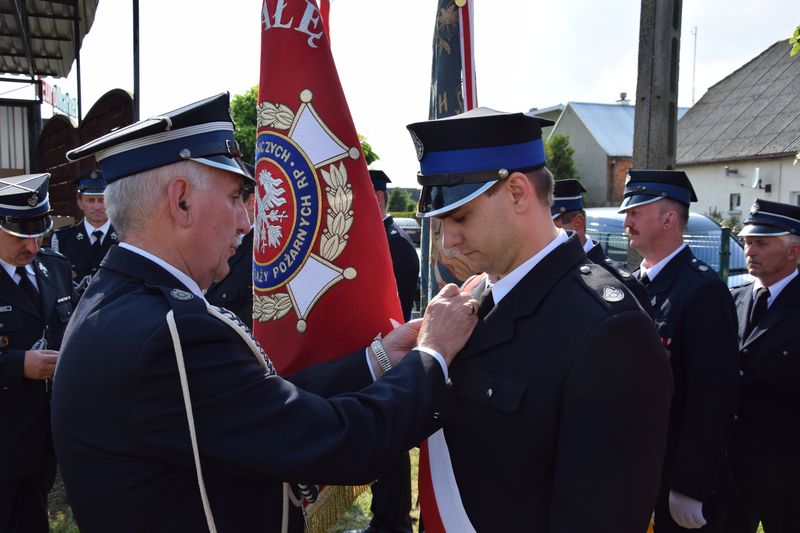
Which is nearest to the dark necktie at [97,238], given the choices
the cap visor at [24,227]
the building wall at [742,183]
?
the cap visor at [24,227]

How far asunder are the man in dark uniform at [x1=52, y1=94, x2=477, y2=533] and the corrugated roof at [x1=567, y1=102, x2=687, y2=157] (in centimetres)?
3973

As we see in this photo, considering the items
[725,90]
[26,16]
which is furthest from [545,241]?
[725,90]

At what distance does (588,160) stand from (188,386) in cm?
4182

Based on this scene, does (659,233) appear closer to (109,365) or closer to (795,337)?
(795,337)

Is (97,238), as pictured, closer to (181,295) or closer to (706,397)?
(181,295)

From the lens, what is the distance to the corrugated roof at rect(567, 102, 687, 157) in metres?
39.3

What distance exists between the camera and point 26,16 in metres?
10.7

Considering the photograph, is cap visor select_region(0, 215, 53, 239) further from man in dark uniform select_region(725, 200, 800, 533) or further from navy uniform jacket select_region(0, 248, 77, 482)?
man in dark uniform select_region(725, 200, 800, 533)

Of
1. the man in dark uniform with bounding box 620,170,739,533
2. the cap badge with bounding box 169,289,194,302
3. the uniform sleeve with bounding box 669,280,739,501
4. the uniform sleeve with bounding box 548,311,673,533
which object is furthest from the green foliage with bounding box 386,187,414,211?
the uniform sleeve with bounding box 548,311,673,533

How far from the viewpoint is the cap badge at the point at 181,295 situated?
→ 1663mm

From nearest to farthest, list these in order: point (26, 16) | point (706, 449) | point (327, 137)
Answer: point (327, 137) < point (706, 449) < point (26, 16)

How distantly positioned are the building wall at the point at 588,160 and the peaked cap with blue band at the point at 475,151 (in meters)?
39.4

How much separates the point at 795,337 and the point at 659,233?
95cm

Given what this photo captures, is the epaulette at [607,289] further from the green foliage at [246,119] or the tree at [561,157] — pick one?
the tree at [561,157]
